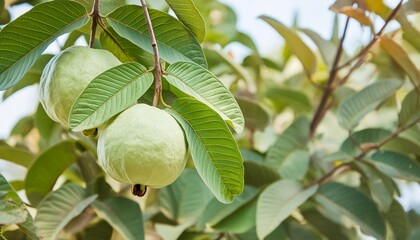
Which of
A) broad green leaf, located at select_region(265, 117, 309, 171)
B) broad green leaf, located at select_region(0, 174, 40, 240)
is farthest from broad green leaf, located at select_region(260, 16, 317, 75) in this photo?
broad green leaf, located at select_region(0, 174, 40, 240)

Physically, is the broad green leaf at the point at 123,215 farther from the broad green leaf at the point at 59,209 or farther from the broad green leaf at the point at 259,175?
the broad green leaf at the point at 259,175

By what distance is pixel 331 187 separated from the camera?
44.7 inches

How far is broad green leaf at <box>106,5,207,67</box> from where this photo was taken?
0.73 m

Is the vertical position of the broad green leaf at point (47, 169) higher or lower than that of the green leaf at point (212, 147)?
lower

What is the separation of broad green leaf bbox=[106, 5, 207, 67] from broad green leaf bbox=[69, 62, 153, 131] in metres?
0.07

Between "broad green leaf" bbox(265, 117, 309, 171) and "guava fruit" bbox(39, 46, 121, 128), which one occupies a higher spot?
"guava fruit" bbox(39, 46, 121, 128)

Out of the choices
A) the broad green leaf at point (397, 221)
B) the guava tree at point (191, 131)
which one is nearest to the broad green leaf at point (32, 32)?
the guava tree at point (191, 131)

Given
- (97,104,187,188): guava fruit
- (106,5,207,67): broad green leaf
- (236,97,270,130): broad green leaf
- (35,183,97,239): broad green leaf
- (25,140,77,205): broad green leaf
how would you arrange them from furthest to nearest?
1. (236,97,270,130): broad green leaf
2. (25,140,77,205): broad green leaf
3. (35,183,97,239): broad green leaf
4. (106,5,207,67): broad green leaf
5. (97,104,187,188): guava fruit

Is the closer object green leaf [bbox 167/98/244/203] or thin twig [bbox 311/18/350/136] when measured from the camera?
green leaf [bbox 167/98/244/203]

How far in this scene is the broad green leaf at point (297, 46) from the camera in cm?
115

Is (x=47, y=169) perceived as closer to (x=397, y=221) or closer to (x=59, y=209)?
(x=59, y=209)

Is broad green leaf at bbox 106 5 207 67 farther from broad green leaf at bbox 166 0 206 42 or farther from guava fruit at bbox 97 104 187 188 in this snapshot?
guava fruit at bbox 97 104 187 188

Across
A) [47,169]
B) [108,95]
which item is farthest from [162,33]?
[47,169]

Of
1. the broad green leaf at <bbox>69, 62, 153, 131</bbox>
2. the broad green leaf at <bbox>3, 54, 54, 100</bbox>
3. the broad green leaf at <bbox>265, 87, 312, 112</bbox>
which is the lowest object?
the broad green leaf at <bbox>265, 87, 312, 112</bbox>
